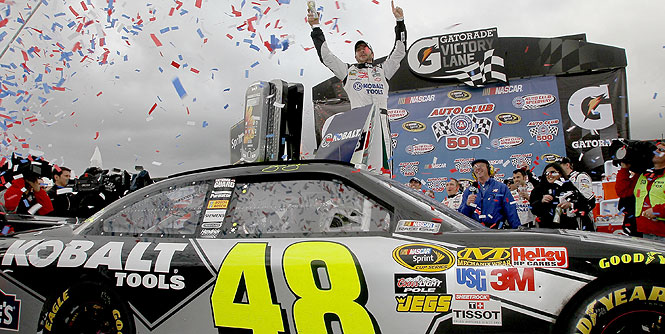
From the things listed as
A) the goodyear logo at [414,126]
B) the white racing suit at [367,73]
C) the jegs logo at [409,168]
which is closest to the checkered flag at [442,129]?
the goodyear logo at [414,126]

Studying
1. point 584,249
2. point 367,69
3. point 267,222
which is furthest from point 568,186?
point 267,222

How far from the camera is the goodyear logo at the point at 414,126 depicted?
13.1 meters

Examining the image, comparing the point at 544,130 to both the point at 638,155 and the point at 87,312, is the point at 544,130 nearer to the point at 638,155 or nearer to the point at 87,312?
the point at 638,155

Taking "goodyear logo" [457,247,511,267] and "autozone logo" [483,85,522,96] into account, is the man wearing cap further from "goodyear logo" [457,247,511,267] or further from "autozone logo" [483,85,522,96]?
A: "autozone logo" [483,85,522,96]

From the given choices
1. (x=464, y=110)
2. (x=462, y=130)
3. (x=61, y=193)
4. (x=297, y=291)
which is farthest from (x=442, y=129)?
(x=297, y=291)

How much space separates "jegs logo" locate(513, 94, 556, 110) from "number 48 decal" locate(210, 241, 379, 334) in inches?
427

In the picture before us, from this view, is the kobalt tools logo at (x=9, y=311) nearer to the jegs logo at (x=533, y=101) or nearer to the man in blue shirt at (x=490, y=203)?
the man in blue shirt at (x=490, y=203)

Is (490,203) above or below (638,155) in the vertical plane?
below

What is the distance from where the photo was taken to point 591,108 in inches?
450

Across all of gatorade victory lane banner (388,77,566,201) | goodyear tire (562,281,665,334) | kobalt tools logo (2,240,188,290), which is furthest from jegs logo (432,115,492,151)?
kobalt tools logo (2,240,188,290)

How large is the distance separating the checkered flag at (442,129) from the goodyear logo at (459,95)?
0.58 m

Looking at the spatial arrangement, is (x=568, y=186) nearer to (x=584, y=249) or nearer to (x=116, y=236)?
(x=584, y=249)

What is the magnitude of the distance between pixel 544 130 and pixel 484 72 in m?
2.09

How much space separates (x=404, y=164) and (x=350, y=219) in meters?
10.8
